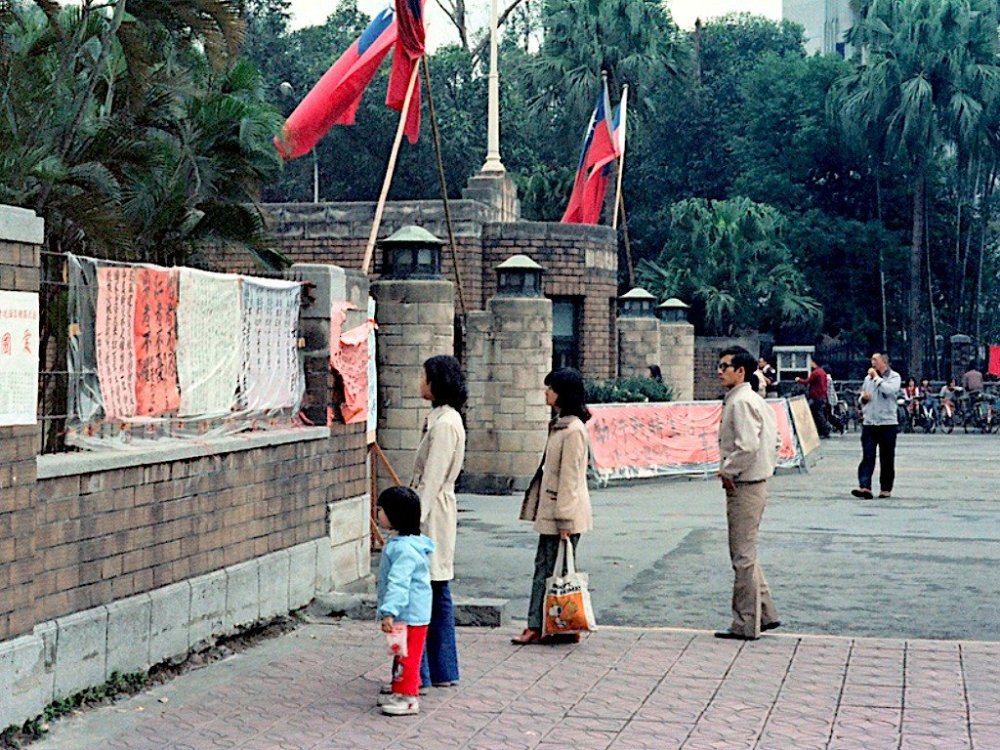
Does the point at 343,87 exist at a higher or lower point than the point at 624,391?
higher

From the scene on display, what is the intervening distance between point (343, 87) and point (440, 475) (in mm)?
13225

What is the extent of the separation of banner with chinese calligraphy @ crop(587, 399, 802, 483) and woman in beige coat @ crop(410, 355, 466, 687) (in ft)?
40.6

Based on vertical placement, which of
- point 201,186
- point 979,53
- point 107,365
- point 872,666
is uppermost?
point 979,53

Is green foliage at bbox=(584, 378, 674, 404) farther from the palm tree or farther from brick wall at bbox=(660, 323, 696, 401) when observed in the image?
the palm tree

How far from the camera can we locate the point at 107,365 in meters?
8.78

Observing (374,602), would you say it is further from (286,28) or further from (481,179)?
(286,28)

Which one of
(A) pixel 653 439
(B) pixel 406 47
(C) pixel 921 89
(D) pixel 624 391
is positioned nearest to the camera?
(B) pixel 406 47

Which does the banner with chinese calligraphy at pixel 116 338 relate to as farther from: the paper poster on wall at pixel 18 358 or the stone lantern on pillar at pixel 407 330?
the stone lantern on pillar at pixel 407 330

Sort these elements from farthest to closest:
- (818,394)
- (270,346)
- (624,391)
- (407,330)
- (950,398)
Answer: (950,398) < (818,394) < (624,391) < (407,330) < (270,346)

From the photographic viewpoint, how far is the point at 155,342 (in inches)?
365

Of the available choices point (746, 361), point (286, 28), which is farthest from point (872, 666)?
point (286, 28)

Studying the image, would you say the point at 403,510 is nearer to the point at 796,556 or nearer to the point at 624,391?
the point at 796,556

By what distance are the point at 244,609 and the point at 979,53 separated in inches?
1882

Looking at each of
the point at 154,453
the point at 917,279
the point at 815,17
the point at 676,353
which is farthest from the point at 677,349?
the point at 815,17
